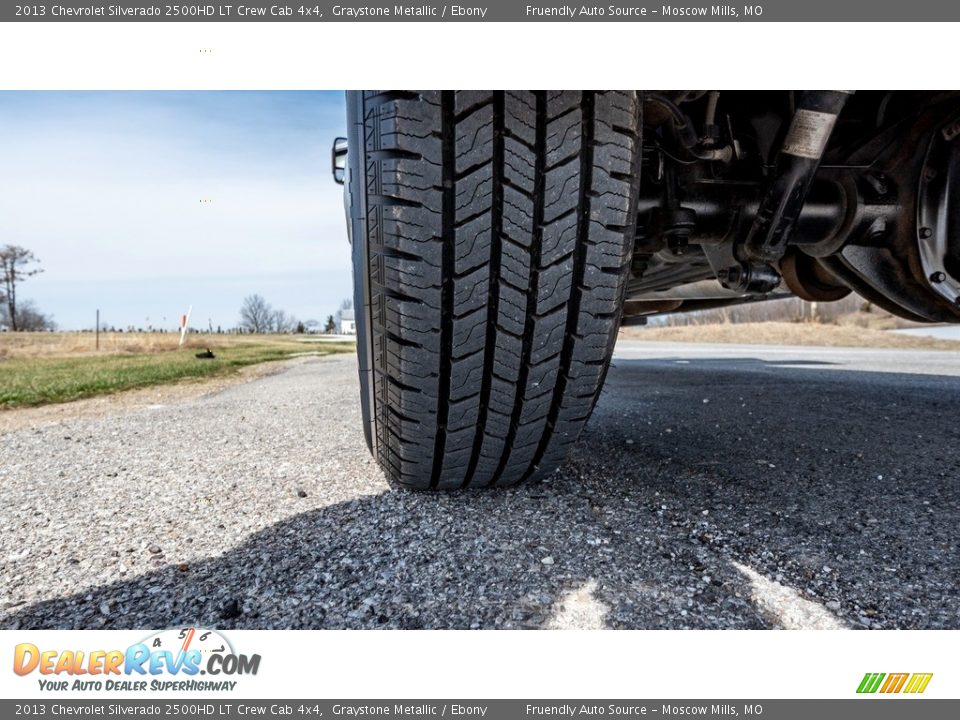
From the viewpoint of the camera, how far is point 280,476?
1.55 m

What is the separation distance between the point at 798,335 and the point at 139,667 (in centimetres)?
1151

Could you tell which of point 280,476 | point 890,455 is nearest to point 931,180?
point 890,455

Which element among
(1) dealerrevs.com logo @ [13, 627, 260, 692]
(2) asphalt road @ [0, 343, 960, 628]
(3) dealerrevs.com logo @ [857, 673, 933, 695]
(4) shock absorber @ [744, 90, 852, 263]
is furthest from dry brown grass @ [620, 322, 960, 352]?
(1) dealerrevs.com logo @ [13, 627, 260, 692]

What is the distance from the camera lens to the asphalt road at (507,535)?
2.80 ft

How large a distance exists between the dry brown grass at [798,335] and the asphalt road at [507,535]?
737 centimetres

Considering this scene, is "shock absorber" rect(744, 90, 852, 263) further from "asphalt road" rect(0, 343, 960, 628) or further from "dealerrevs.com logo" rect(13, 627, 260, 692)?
"dealerrevs.com logo" rect(13, 627, 260, 692)

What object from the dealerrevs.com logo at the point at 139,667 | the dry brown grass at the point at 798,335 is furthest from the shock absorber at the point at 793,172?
the dry brown grass at the point at 798,335

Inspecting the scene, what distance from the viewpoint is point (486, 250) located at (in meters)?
0.93

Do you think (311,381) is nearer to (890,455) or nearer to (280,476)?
(280,476)

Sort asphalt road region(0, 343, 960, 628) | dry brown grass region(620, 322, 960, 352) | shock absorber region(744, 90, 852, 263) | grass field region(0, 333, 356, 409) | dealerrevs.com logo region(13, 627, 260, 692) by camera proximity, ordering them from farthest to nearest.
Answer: dry brown grass region(620, 322, 960, 352)
grass field region(0, 333, 356, 409)
shock absorber region(744, 90, 852, 263)
asphalt road region(0, 343, 960, 628)
dealerrevs.com logo region(13, 627, 260, 692)

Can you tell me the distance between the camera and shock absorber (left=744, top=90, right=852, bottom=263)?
0.99 meters

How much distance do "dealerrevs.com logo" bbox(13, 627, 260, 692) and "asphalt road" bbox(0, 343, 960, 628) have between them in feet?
0.36

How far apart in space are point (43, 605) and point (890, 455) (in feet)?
6.86

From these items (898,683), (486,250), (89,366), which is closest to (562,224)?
(486,250)
